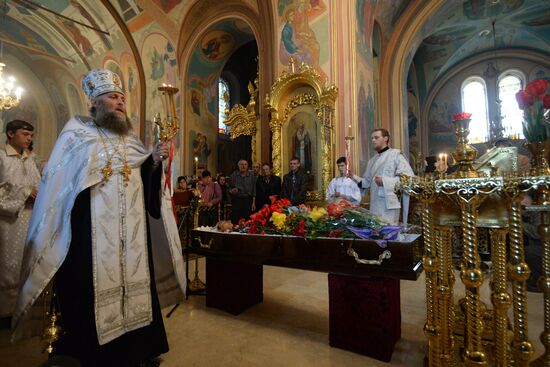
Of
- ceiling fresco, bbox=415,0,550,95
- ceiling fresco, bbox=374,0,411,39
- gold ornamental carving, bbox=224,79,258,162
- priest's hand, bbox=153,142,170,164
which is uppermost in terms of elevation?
ceiling fresco, bbox=415,0,550,95

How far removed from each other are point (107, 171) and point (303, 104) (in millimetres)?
5313

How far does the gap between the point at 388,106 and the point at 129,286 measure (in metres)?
10.0

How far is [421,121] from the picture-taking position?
690 inches

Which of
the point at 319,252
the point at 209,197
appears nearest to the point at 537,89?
the point at 319,252

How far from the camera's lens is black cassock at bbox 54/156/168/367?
2.01 meters

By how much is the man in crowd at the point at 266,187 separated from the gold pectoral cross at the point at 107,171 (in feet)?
14.3

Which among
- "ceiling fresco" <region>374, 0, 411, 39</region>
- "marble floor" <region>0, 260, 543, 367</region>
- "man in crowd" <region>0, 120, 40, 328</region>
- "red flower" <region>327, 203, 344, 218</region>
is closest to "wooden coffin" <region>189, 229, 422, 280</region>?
"red flower" <region>327, 203, 344, 218</region>

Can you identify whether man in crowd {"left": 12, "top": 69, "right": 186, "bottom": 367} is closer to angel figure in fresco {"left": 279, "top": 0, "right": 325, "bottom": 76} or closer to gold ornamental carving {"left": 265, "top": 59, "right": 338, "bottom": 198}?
gold ornamental carving {"left": 265, "top": 59, "right": 338, "bottom": 198}

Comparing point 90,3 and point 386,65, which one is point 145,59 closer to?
point 90,3

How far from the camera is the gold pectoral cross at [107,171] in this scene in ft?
7.25

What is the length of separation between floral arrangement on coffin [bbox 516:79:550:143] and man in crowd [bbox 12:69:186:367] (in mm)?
2580

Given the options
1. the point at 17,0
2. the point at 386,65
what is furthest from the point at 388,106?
the point at 17,0

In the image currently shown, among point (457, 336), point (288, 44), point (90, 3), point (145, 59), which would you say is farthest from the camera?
point (145, 59)

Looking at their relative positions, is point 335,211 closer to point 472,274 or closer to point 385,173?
point 472,274
